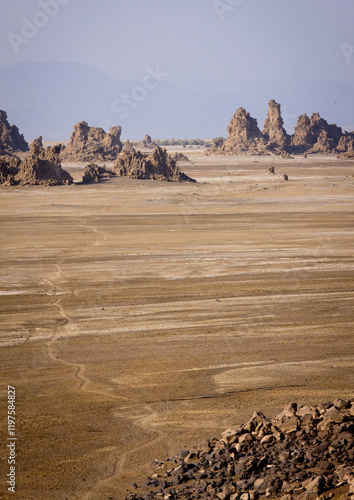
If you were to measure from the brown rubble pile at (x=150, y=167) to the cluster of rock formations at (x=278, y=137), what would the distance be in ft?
179

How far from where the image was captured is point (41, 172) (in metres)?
47.2

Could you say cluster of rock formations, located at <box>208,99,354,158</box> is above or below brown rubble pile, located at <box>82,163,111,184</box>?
above

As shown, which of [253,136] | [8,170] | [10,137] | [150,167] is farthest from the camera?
[253,136]

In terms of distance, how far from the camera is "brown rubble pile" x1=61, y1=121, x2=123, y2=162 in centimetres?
8088

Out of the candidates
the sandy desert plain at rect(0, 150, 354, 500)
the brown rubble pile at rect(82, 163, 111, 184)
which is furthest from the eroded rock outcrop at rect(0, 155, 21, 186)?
the sandy desert plain at rect(0, 150, 354, 500)

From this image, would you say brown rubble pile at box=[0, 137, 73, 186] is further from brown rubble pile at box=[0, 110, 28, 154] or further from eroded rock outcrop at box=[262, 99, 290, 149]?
eroded rock outcrop at box=[262, 99, 290, 149]

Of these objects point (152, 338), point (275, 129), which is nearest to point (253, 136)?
point (275, 129)

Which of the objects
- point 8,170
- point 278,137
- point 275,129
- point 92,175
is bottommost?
point 92,175

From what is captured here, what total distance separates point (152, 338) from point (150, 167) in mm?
41979

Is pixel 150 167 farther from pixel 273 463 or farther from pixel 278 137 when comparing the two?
pixel 278 137

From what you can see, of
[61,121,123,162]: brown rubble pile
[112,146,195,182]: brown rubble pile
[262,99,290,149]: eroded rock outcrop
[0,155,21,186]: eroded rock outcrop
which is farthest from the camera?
[262,99,290,149]: eroded rock outcrop

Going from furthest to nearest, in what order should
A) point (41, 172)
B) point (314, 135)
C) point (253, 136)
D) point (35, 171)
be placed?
point (314, 135), point (253, 136), point (41, 172), point (35, 171)

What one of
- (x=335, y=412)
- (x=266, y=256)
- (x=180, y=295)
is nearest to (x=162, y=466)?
(x=335, y=412)

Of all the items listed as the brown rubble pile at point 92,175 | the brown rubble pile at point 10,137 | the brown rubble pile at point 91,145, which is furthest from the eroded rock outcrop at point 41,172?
the brown rubble pile at point 10,137
